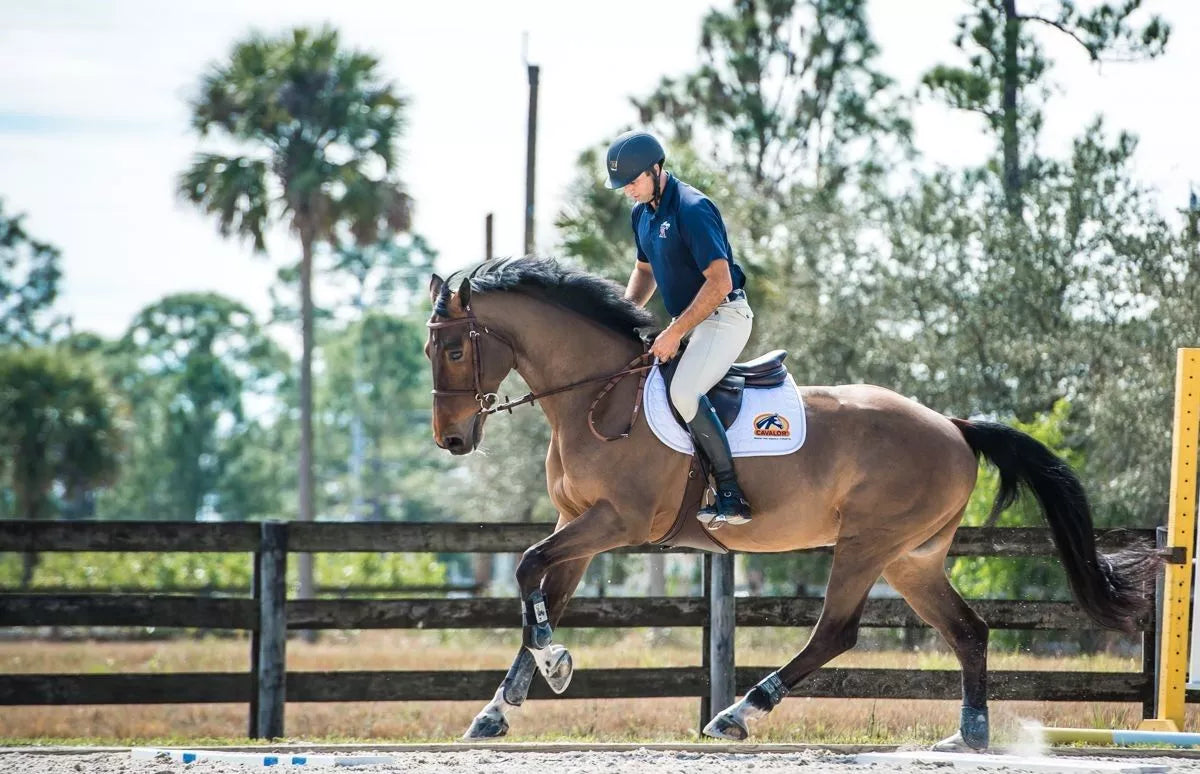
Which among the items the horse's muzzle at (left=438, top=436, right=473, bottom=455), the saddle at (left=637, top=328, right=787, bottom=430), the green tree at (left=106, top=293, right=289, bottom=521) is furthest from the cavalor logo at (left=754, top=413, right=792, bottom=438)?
the green tree at (left=106, top=293, right=289, bottom=521)

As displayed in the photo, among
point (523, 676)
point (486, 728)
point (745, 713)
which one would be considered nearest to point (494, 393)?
point (523, 676)

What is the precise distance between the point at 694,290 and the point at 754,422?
705mm

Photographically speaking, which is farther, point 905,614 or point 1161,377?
point 1161,377

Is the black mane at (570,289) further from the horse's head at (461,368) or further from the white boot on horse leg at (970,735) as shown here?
the white boot on horse leg at (970,735)

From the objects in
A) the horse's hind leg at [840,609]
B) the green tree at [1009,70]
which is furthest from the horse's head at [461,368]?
the green tree at [1009,70]

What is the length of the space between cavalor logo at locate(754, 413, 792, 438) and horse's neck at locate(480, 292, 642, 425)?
2.27 ft

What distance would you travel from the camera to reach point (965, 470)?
6.93 m

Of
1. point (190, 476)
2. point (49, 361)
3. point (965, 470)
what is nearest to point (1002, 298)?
point (965, 470)

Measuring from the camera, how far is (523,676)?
6.16 metres

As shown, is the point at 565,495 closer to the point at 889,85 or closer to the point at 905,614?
the point at 905,614

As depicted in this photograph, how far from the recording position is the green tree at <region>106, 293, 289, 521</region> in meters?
60.1

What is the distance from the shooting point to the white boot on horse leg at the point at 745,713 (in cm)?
617

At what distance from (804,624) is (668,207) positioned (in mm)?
3262

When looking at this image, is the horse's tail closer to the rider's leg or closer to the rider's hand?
the rider's leg
